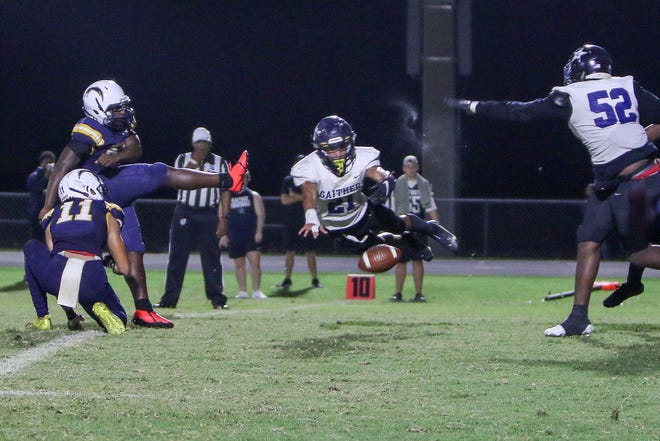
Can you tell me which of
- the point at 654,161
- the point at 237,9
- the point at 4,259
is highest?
the point at 237,9

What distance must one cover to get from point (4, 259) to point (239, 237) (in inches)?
340

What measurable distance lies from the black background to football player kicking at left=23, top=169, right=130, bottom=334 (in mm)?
19179

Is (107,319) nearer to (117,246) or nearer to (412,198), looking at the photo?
(117,246)

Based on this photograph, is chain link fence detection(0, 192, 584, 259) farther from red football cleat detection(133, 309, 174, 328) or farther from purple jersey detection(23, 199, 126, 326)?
purple jersey detection(23, 199, 126, 326)

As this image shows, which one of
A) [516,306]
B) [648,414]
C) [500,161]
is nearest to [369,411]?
[648,414]

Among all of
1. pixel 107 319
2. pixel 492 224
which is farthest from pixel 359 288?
pixel 492 224

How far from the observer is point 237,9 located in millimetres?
28172

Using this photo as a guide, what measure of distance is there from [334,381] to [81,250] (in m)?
2.93

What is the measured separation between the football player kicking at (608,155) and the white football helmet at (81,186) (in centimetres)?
305

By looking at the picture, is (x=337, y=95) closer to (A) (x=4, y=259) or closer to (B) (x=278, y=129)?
(B) (x=278, y=129)

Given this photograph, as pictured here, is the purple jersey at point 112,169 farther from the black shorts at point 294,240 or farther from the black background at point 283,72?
the black background at point 283,72

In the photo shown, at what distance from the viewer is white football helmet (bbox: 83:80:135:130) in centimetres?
898

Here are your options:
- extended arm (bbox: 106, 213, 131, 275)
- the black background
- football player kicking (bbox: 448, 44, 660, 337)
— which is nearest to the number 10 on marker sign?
extended arm (bbox: 106, 213, 131, 275)

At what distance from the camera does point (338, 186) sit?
31.4 feet
